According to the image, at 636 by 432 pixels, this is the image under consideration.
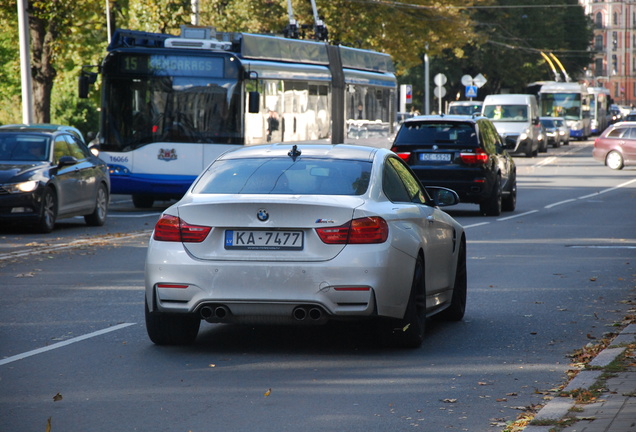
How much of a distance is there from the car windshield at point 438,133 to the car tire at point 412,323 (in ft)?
44.9

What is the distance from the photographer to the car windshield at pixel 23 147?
64.1ft

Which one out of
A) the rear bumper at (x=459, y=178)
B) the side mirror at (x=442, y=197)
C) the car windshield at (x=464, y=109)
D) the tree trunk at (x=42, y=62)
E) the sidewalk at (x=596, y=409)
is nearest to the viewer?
the sidewalk at (x=596, y=409)

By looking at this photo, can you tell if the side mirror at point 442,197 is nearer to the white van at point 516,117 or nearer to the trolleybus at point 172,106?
the trolleybus at point 172,106

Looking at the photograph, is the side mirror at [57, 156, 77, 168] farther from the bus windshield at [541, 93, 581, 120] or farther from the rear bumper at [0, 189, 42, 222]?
the bus windshield at [541, 93, 581, 120]

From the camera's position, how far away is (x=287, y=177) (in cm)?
878

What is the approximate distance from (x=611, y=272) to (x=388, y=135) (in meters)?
21.7

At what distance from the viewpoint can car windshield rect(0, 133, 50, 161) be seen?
770 inches

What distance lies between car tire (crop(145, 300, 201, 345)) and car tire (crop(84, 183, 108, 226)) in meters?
12.0

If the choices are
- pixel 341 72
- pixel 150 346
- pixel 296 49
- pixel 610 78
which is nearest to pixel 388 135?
pixel 341 72

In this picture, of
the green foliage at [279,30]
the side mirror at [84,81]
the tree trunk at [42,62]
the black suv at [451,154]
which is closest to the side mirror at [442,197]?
the black suv at [451,154]

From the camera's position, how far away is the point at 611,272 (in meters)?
14.1

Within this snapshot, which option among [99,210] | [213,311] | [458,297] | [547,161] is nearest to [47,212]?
[99,210]

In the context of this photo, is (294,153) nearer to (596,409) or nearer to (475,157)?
(596,409)

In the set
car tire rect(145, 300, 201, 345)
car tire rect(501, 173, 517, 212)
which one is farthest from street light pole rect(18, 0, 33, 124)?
car tire rect(145, 300, 201, 345)
